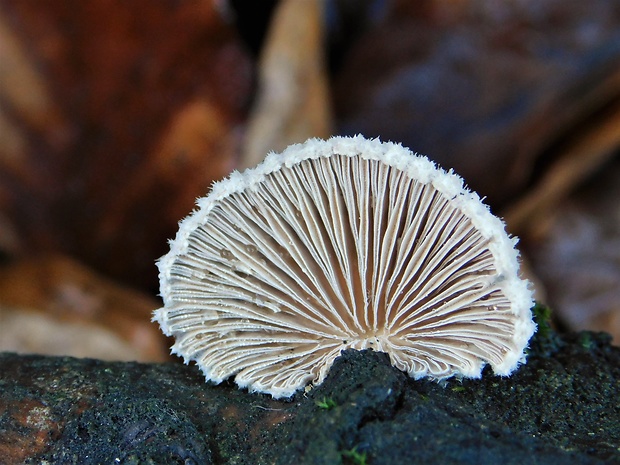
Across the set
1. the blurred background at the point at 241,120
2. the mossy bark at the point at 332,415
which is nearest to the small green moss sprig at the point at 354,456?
the mossy bark at the point at 332,415

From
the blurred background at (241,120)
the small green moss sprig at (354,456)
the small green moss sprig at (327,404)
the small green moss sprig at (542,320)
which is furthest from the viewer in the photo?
the blurred background at (241,120)

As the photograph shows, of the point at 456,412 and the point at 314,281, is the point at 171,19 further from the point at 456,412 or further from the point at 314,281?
the point at 456,412

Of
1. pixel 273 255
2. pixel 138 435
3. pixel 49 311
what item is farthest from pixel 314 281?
pixel 49 311

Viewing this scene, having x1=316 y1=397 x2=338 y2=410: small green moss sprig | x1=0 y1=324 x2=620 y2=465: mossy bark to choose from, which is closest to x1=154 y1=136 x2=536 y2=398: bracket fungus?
x1=0 y1=324 x2=620 y2=465: mossy bark

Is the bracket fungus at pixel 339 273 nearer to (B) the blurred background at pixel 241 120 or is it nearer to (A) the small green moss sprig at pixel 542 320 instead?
(A) the small green moss sprig at pixel 542 320

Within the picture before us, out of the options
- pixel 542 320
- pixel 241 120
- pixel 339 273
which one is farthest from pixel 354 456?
pixel 241 120

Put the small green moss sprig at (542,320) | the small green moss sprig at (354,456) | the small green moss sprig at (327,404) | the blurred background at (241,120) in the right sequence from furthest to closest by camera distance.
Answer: the blurred background at (241,120) < the small green moss sprig at (542,320) < the small green moss sprig at (327,404) < the small green moss sprig at (354,456)

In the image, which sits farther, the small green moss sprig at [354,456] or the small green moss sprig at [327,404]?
the small green moss sprig at [327,404]
